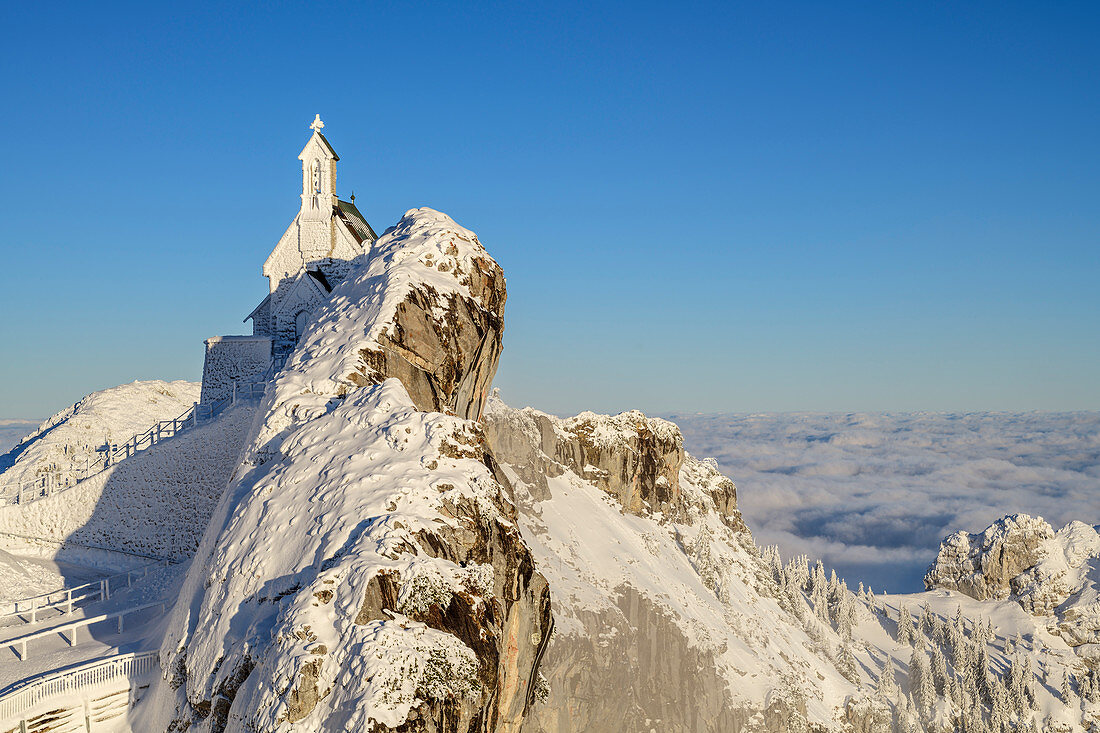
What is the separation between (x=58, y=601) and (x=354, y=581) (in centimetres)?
2151

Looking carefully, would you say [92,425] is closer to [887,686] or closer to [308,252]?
[308,252]

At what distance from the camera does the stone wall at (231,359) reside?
148ft

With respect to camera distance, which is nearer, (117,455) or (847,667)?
(117,455)

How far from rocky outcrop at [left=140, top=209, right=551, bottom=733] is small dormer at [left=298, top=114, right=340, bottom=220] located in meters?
21.2

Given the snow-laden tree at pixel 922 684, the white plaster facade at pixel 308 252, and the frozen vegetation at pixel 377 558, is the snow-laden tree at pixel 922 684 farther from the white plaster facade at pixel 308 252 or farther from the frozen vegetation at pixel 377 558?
the white plaster facade at pixel 308 252

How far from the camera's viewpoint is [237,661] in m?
18.1

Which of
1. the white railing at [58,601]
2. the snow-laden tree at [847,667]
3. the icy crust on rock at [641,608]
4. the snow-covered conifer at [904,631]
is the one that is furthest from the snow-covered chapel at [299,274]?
the snow-covered conifer at [904,631]

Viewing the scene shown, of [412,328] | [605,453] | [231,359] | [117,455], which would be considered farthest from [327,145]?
[605,453]

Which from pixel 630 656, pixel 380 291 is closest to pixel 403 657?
pixel 380 291

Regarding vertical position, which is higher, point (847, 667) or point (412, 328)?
point (412, 328)

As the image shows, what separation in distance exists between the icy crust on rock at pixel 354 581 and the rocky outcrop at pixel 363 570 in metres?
0.04

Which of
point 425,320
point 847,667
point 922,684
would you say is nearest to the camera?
point 425,320

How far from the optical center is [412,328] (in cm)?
2839

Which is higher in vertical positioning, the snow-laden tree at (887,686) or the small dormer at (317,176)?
the small dormer at (317,176)
